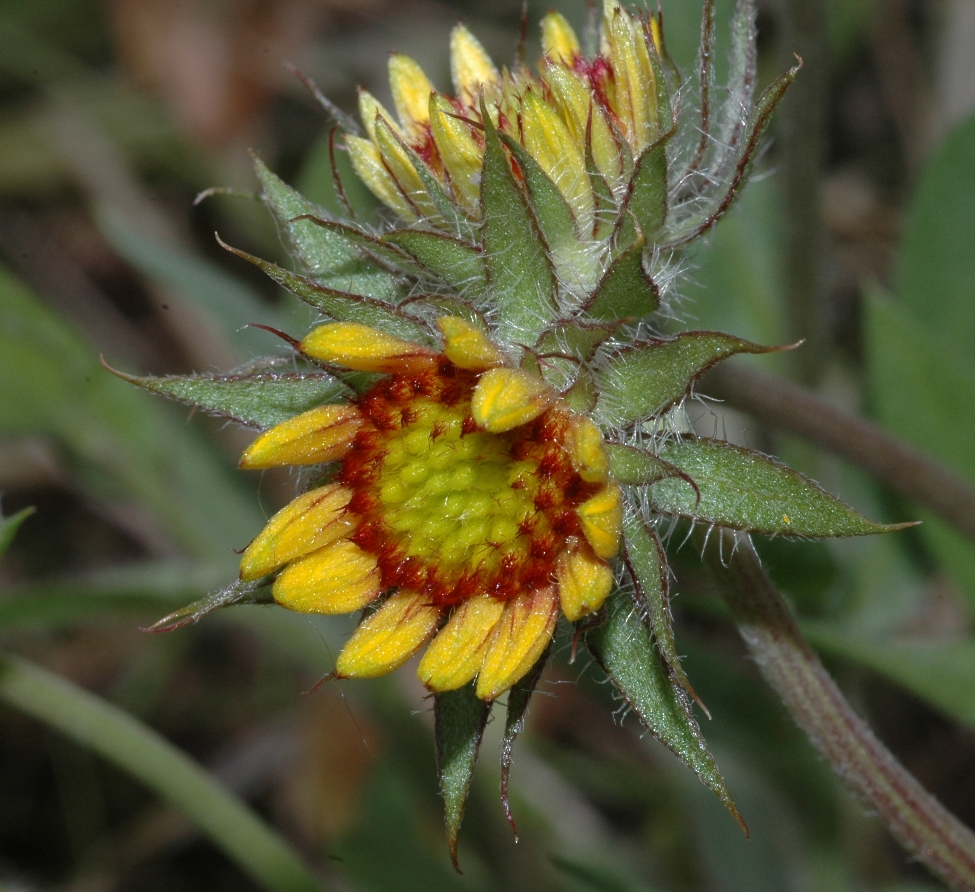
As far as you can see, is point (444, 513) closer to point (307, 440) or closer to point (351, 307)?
point (307, 440)

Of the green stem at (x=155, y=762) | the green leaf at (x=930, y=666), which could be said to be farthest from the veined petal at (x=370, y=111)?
the green stem at (x=155, y=762)

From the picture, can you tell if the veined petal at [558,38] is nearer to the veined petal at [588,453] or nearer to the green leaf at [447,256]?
the green leaf at [447,256]

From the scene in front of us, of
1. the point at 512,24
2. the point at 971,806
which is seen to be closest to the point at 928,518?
the point at 971,806

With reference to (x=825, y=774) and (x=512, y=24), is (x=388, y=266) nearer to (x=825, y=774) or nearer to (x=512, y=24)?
(x=825, y=774)

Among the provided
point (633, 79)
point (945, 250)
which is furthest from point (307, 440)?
point (945, 250)

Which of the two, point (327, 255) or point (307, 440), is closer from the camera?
point (307, 440)

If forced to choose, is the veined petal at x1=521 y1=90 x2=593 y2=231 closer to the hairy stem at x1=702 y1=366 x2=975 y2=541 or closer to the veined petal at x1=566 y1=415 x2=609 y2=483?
the veined petal at x1=566 y1=415 x2=609 y2=483
